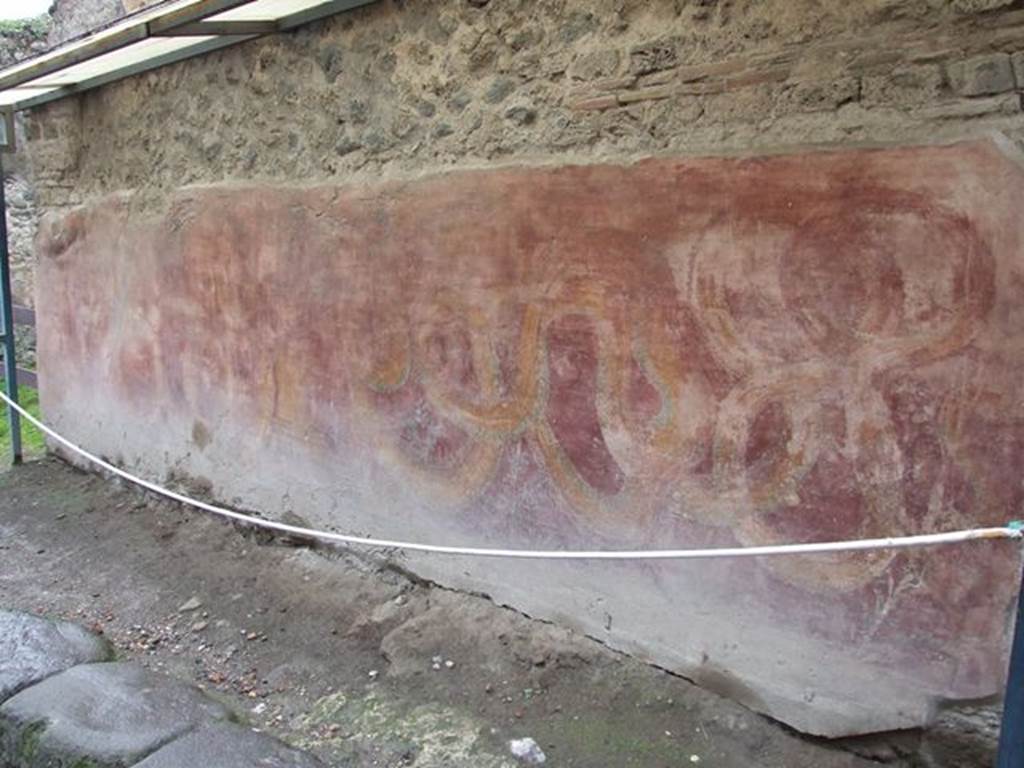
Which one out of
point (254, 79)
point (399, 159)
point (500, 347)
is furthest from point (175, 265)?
point (500, 347)

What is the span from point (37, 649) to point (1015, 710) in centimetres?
316

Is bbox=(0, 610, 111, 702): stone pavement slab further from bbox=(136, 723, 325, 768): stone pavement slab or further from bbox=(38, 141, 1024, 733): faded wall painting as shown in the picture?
bbox=(38, 141, 1024, 733): faded wall painting

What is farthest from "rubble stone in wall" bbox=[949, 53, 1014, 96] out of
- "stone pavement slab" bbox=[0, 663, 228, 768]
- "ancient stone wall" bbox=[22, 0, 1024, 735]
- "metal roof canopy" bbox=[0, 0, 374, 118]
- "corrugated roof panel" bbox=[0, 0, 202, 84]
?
"stone pavement slab" bbox=[0, 663, 228, 768]

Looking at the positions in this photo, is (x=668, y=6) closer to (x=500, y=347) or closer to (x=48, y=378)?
(x=500, y=347)

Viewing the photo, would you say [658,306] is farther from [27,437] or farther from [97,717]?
[27,437]

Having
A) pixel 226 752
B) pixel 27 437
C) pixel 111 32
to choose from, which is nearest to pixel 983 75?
pixel 226 752

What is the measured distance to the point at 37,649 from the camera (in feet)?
11.1

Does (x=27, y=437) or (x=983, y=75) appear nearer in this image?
(x=983, y=75)

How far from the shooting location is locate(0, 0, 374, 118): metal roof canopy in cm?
370

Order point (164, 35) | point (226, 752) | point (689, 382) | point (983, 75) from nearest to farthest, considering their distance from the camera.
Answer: point (983, 75) → point (226, 752) → point (689, 382) → point (164, 35)

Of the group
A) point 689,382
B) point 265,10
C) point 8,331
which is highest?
point 265,10

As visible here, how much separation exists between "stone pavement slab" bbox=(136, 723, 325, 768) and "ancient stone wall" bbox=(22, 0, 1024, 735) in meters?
1.05

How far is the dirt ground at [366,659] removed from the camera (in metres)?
2.88

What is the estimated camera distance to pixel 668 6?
2.82 metres
